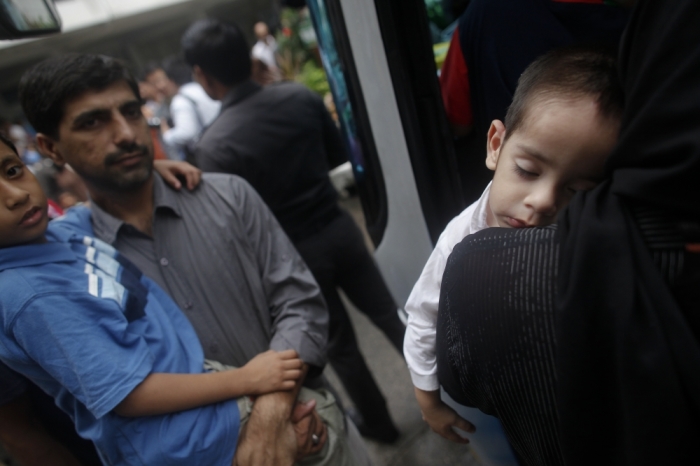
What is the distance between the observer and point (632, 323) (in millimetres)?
517

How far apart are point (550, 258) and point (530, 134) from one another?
0.31 m

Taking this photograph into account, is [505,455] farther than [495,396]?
Result: Yes

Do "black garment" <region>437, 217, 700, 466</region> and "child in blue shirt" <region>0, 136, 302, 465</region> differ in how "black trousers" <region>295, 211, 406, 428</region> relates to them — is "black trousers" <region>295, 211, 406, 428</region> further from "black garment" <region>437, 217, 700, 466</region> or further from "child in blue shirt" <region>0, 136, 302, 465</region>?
"black garment" <region>437, 217, 700, 466</region>

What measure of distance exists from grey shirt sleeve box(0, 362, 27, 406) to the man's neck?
0.54m

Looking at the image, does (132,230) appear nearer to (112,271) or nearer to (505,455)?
(112,271)

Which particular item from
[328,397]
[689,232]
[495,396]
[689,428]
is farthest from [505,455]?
[689,232]

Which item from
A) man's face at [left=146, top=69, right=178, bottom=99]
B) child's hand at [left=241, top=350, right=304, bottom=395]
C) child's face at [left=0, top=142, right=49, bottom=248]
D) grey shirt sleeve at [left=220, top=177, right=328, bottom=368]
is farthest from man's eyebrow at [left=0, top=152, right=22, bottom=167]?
man's face at [left=146, top=69, right=178, bottom=99]

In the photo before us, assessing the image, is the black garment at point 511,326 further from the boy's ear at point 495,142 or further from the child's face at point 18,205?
the child's face at point 18,205

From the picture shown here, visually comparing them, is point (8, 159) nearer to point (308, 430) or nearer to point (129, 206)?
point (129, 206)

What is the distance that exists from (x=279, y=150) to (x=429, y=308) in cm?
148

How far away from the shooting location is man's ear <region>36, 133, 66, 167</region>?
145cm

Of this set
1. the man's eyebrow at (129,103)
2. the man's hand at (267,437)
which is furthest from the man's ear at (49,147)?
the man's hand at (267,437)

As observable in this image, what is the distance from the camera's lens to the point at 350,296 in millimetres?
2492

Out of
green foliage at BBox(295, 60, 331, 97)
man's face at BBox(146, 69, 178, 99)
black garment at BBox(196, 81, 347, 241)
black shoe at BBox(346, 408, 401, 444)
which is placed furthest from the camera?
man's face at BBox(146, 69, 178, 99)
